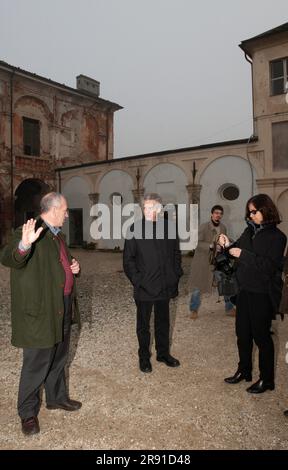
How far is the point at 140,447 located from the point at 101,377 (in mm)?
1213

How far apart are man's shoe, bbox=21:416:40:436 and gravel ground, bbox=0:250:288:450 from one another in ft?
0.13

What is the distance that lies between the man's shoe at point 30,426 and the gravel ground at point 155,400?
0.04 meters

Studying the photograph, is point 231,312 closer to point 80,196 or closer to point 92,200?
point 92,200

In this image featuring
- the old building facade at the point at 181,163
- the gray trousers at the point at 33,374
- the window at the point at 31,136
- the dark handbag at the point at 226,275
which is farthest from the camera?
the window at the point at 31,136

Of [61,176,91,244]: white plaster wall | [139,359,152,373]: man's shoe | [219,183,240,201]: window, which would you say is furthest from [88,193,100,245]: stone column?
[139,359,152,373]: man's shoe

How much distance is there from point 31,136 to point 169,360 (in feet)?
63.7

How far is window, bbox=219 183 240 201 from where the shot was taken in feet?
49.7

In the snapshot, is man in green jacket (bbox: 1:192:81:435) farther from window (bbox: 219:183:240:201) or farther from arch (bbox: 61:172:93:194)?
arch (bbox: 61:172:93:194)

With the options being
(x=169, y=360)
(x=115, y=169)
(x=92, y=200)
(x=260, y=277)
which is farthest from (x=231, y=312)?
(x=92, y=200)

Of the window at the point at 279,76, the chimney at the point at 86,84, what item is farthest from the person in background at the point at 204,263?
the chimney at the point at 86,84

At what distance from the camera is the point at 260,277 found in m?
3.06

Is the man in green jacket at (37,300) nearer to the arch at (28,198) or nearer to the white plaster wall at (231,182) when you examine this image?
the white plaster wall at (231,182)

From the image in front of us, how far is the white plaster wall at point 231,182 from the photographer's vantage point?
48.6 ft

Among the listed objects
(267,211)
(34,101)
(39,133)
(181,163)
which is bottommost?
(267,211)
